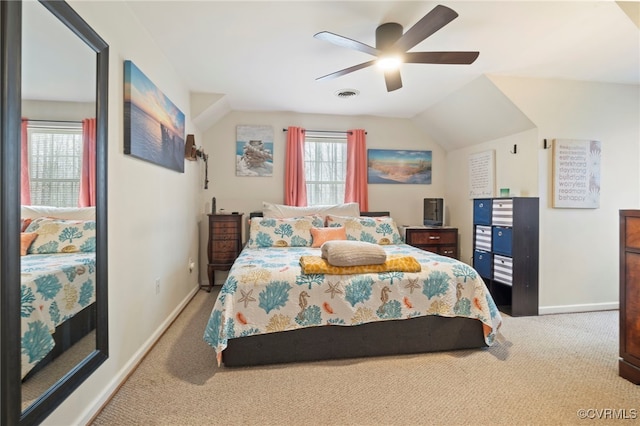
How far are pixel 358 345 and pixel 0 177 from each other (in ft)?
6.86

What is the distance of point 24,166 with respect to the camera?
1123 millimetres

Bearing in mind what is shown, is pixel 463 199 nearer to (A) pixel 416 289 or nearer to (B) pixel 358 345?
(A) pixel 416 289

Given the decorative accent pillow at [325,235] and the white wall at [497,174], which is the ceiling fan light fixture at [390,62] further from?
the white wall at [497,174]

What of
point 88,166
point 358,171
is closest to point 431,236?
point 358,171

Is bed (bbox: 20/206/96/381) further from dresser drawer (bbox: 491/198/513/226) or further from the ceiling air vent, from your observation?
dresser drawer (bbox: 491/198/513/226)

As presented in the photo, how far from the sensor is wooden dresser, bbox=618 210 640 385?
6.01 feet

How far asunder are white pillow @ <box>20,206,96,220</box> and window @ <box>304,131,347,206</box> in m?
2.92

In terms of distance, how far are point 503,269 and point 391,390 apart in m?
2.06

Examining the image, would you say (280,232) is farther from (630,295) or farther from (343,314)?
(630,295)

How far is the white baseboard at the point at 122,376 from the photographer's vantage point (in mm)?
1496

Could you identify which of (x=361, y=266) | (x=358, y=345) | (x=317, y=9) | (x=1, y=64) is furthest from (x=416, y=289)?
(x=1, y=64)

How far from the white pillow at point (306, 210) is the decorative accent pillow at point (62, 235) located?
2.29 m

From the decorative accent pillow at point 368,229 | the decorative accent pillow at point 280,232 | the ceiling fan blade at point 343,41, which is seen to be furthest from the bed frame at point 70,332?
the decorative accent pillow at point 368,229

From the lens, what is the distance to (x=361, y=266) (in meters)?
2.19
